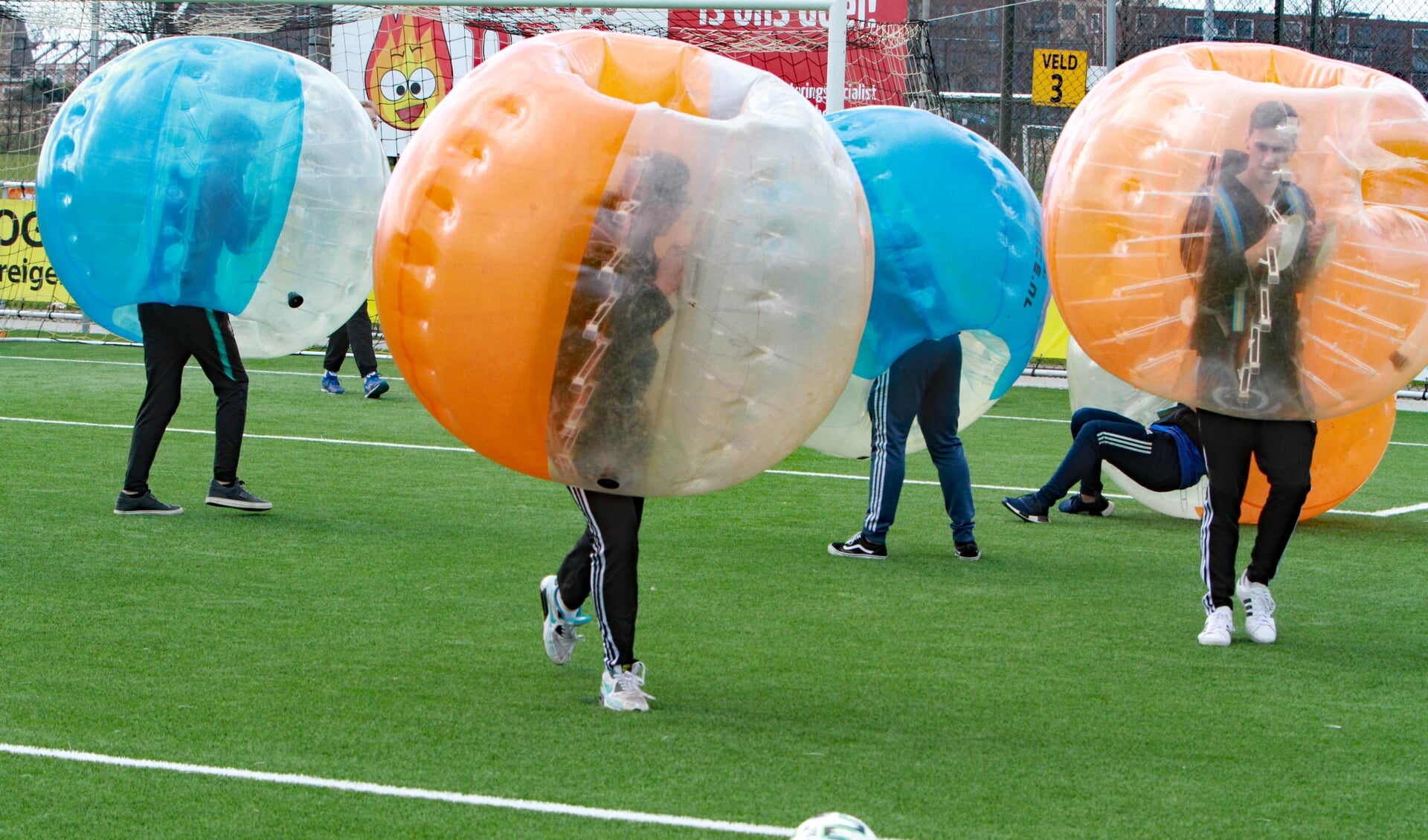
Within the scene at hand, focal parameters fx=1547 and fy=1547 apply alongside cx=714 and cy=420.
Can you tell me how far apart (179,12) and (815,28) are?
7254mm

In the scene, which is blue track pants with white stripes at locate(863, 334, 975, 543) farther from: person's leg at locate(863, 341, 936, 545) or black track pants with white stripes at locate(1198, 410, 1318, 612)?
black track pants with white stripes at locate(1198, 410, 1318, 612)

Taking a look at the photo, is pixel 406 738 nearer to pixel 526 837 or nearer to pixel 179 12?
pixel 526 837

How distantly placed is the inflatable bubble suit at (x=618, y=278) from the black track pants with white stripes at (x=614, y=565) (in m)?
0.48

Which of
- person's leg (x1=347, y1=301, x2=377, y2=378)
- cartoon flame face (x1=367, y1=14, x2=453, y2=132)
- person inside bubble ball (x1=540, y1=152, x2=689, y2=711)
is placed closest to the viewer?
person inside bubble ball (x1=540, y1=152, x2=689, y2=711)

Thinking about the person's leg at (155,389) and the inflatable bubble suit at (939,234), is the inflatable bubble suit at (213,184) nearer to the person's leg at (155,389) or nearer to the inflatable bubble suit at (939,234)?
the person's leg at (155,389)

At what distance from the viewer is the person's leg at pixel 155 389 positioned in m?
7.50

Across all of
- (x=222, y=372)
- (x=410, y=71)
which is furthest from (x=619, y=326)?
(x=410, y=71)

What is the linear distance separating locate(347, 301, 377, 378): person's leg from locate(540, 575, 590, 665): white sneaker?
845cm

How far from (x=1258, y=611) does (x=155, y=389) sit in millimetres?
5235

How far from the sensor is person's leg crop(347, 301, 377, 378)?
13.2 metres

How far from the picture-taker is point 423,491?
29.1 ft

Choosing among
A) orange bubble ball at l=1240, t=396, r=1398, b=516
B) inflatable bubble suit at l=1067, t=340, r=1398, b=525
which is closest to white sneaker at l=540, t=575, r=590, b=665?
inflatable bubble suit at l=1067, t=340, r=1398, b=525

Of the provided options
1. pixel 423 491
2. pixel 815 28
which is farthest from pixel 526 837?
pixel 815 28

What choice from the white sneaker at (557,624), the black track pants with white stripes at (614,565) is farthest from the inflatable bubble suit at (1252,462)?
the black track pants with white stripes at (614,565)
